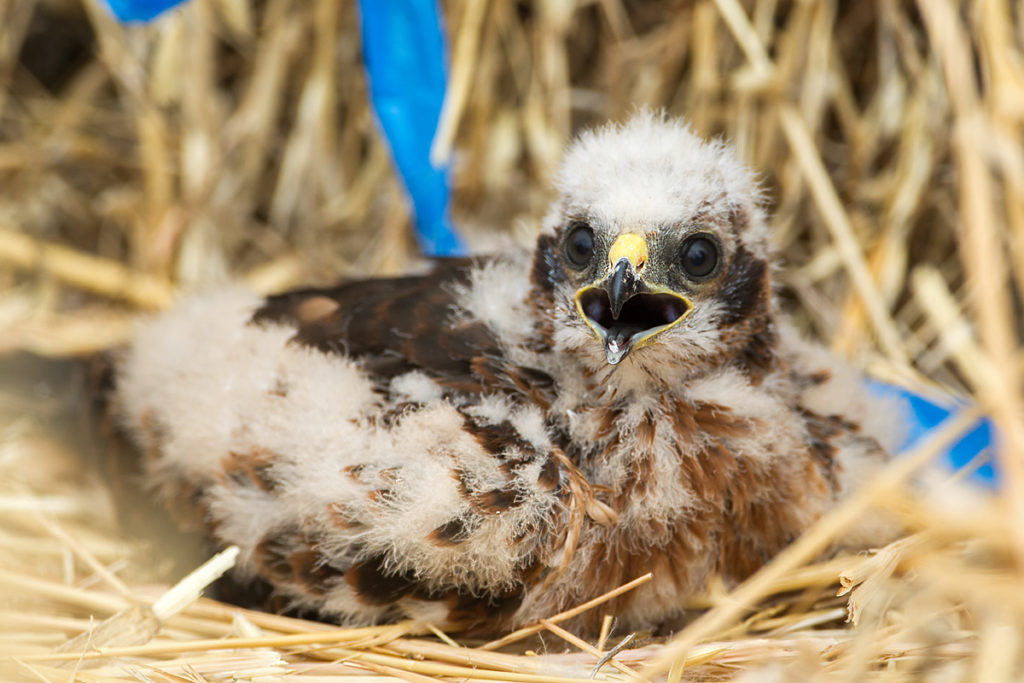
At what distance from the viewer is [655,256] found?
5.39ft

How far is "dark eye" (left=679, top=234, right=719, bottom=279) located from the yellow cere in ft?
0.39

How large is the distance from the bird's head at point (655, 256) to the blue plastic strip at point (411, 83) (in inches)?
35.8

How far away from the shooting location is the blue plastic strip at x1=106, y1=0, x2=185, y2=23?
2201 millimetres

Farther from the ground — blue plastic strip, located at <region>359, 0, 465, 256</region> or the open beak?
blue plastic strip, located at <region>359, 0, 465, 256</region>

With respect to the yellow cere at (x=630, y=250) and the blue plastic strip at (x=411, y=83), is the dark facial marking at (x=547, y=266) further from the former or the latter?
the blue plastic strip at (x=411, y=83)

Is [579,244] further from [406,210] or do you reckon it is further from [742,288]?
[406,210]

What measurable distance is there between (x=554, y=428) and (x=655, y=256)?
39 cm

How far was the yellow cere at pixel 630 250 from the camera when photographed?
1569 mm

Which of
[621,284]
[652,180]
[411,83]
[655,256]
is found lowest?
[621,284]

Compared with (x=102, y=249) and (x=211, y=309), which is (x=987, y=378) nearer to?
(x=211, y=309)

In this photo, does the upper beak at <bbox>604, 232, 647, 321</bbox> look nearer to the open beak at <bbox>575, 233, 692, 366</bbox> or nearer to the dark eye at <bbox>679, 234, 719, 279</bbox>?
the open beak at <bbox>575, 233, 692, 366</bbox>

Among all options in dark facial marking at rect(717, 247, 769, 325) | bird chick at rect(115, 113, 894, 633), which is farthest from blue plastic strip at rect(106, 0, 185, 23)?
dark facial marking at rect(717, 247, 769, 325)

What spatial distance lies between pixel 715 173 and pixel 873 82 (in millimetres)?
1476

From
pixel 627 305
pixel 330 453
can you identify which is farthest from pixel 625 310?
pixel 330 453
